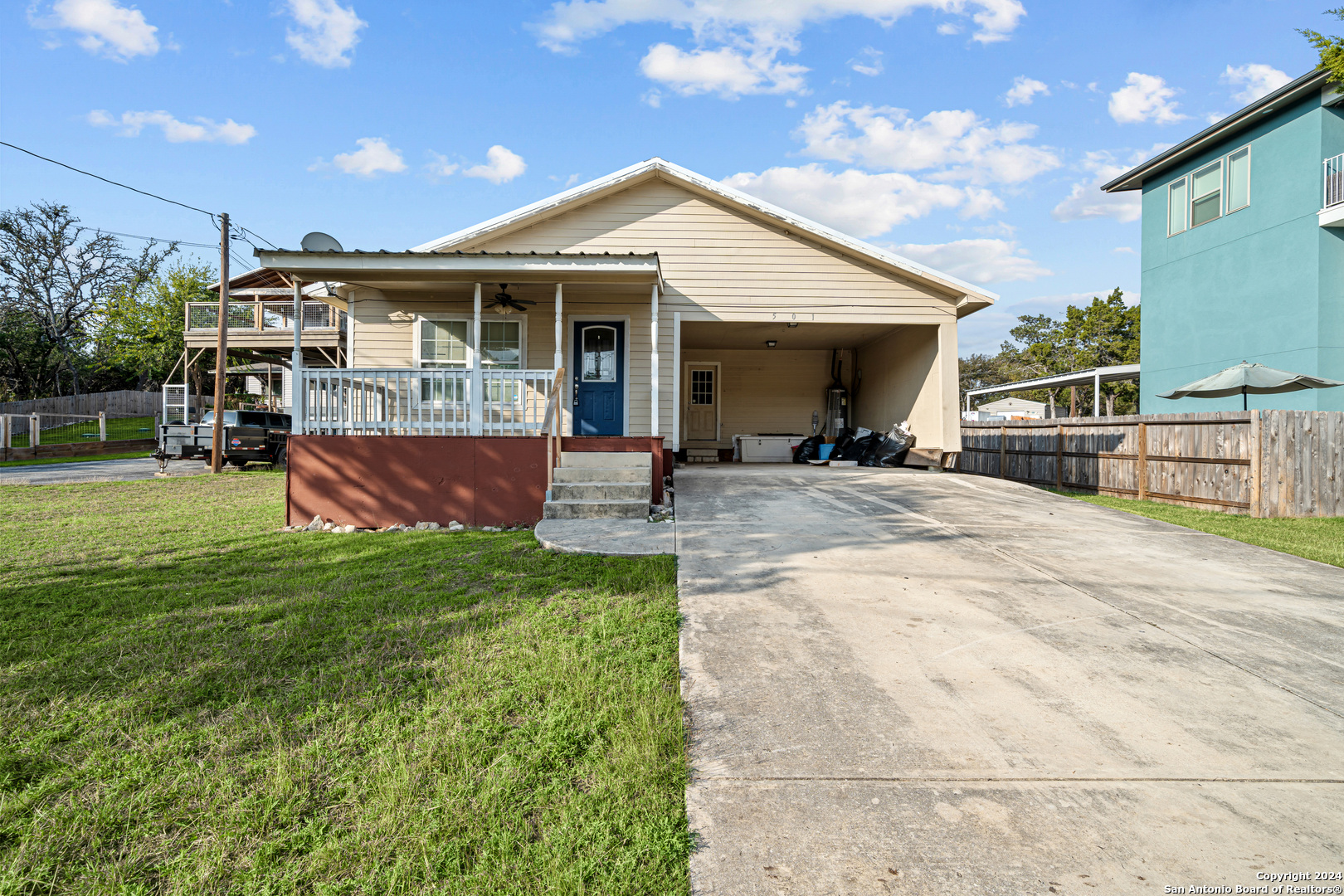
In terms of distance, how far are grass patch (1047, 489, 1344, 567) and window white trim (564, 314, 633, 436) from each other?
719cm

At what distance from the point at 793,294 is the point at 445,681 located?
9.25 m

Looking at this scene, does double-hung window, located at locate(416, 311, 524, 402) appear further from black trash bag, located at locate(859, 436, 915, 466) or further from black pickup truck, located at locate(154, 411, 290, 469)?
black pickup truck, located at locate(154, 411, 290, 469)

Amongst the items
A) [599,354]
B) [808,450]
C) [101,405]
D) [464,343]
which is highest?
[464,343]

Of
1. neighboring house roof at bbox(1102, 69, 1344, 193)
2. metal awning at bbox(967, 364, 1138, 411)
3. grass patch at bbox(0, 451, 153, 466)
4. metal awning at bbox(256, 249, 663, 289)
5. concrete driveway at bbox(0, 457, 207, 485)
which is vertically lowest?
concrete driveway at bbox(0, 457, 207, 485)

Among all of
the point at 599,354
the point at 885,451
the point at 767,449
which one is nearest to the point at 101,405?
the point at 599,354

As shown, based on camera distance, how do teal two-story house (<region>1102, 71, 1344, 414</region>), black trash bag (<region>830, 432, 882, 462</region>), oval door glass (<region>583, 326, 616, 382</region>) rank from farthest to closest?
1. black trash bag (<region>830, 432, 882, 462</region>)
2. teal two-story house (<region>1102, 71, 1344, 414</region>)
3. oval door glass (<region>583, 326, 616, 382</region>)

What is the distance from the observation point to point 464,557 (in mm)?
5555

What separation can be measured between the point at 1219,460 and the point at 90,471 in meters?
22.4

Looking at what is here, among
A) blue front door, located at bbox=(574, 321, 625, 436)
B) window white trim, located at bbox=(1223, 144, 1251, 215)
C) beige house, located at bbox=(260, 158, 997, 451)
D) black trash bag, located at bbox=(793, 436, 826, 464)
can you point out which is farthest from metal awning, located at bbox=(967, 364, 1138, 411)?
blue front door, located at bbox=(574, 321, 625, 436)

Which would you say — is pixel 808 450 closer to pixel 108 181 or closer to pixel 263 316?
pixel 108 181

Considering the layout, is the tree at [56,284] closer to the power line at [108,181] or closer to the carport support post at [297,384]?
the power line at [108,181]

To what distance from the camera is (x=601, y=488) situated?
721cm

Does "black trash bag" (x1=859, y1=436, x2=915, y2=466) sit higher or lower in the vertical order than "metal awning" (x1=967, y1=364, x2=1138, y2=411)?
A: lower

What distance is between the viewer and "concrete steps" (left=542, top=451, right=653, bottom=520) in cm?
694
